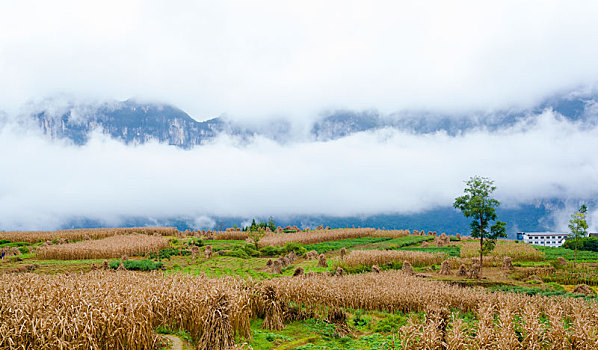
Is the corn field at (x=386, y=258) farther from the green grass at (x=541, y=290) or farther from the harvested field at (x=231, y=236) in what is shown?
the harvested field at (x=231, y=236)

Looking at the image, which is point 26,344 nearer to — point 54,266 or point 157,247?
point 54,266

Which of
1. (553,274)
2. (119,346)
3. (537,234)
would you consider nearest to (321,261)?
(553,274)

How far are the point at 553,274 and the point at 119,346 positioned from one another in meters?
29.2

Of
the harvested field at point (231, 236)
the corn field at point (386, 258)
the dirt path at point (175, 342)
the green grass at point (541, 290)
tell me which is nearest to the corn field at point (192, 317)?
the dirt path at point (175, 342)

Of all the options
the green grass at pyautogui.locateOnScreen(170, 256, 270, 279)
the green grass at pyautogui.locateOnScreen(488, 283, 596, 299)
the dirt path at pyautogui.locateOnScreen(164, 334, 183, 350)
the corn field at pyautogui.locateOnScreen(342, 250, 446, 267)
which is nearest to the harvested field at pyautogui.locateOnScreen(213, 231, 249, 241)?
the green grass at pyautogui.locateOnScreen(170, 256, 270, 279)

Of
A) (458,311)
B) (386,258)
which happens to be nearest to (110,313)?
(458,311)

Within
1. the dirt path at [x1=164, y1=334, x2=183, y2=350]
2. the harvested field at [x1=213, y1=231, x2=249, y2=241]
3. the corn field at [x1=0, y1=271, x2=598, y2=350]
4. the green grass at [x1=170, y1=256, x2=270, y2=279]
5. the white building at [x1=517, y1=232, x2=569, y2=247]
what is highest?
the corn field at [x1=0, y1=271, x2=598, y2=350]

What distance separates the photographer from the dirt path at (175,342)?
27.4ft

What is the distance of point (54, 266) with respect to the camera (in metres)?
26.0

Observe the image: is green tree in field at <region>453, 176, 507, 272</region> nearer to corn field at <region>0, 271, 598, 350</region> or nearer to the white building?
corn field at <region>0, 271, 598, 350</region>

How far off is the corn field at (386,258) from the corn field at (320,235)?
1600 centimetres

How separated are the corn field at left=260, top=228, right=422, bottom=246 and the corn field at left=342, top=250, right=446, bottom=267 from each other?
15996mm

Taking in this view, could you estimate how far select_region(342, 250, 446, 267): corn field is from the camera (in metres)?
29.4

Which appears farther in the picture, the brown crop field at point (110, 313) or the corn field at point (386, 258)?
the corn field at point (386, 258)
